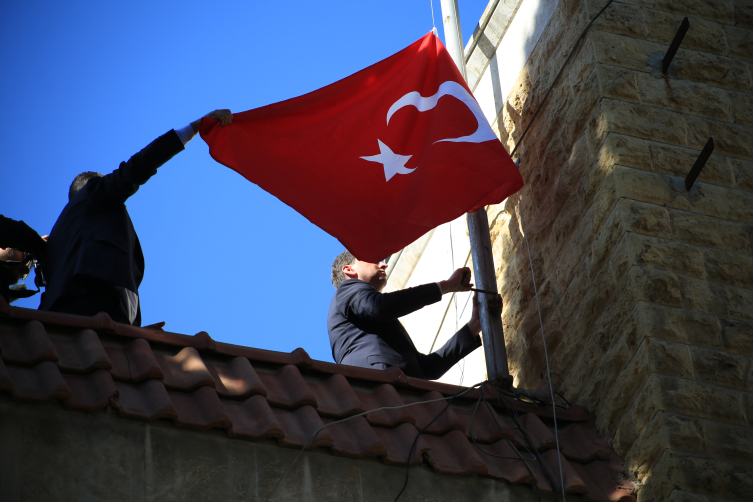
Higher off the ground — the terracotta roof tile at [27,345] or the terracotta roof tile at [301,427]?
the terracotta roof tile at [27,345]

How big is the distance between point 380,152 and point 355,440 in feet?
7.01

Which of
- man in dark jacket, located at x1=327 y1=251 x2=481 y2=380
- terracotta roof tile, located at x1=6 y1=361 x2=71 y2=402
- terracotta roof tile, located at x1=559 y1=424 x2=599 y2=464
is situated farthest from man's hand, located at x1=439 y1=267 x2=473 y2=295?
terracotta roof tile, located at x1=6 y1=361 x2=71 y2=402

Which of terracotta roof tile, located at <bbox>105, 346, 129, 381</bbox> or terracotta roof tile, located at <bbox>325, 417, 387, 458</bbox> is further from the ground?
terracotta roof tile, located at <bbox>105, 346, 129, 381</bbox>

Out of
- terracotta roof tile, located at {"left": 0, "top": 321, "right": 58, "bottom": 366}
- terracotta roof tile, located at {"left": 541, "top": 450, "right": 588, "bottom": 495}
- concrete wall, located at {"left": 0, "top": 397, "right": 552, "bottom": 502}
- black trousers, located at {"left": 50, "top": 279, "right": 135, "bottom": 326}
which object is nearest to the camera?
concrete wall, located at {"left": 0, "top": 397, "right": 552, "bottom": 502}

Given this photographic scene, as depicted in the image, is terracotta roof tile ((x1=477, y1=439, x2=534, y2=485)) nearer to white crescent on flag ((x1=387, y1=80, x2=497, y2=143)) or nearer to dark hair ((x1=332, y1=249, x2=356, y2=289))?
white crescent on flag ((x1=387, y1=80, x2=497, y2=143))

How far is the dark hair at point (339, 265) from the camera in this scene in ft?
22.5

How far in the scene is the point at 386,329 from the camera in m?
5.77

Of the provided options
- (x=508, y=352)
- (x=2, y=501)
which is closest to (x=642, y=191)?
(x=508, y=352)

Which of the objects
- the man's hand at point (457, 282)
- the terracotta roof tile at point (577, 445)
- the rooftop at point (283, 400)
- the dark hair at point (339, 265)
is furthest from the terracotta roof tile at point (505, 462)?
the dark hair at point (339, 265)

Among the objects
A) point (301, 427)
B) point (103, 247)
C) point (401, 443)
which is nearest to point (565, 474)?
point (401, 443)

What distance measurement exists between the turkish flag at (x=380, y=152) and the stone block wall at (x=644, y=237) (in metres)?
0.54

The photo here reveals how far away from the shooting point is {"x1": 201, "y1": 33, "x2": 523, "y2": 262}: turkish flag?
5398mm

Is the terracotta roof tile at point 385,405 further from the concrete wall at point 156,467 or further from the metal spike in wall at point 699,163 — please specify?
the metal spike in wall at point 699,163

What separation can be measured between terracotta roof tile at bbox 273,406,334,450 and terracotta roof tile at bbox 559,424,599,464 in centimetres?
137
